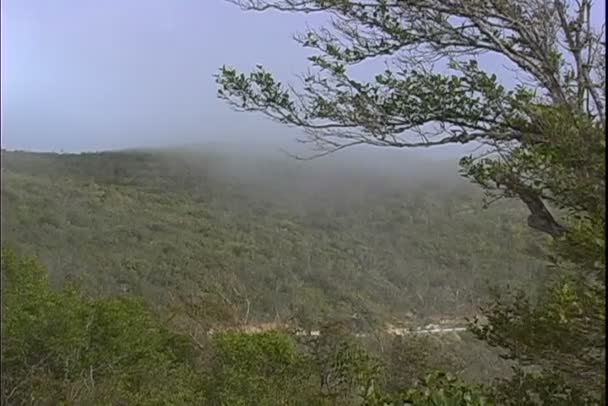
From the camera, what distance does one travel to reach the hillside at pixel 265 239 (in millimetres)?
9977

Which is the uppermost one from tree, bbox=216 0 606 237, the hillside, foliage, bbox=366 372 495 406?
tree, bbox=216 0 606 237

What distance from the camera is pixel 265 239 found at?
1332 centimetres

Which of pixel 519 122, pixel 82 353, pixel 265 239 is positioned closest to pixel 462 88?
pixel 519 122

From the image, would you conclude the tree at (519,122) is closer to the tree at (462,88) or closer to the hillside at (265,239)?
the tree at (462,88)

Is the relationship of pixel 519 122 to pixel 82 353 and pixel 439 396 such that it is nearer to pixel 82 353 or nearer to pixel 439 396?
pixel 439 396

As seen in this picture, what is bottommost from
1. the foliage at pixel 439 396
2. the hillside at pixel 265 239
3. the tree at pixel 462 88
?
the hillside at pixel 265 239

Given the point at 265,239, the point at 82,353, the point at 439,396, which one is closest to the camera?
the point at 439,396

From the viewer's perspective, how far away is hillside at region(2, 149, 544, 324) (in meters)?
9.98

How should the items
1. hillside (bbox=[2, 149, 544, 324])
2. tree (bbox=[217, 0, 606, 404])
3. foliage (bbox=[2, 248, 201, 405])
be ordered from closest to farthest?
1. tree (bbox=[217, 0, 606, 404])
2. foliage (bbox=[2, 248, 201, 405])
3. hillside (bbox=[2, 149, 544, 324])

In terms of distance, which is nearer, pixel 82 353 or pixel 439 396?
pixel 439 396

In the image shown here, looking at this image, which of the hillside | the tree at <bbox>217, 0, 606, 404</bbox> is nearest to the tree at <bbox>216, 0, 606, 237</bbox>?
the tree at <bbox>217, 0, 606, 404</bbox>

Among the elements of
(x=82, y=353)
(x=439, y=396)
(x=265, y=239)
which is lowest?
(x=265, y=239)

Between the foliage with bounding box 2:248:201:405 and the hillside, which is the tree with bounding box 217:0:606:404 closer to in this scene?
the foliage with bounding box 2:248:201:405

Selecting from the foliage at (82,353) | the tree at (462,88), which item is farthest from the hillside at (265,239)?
the tree at (462,88)
